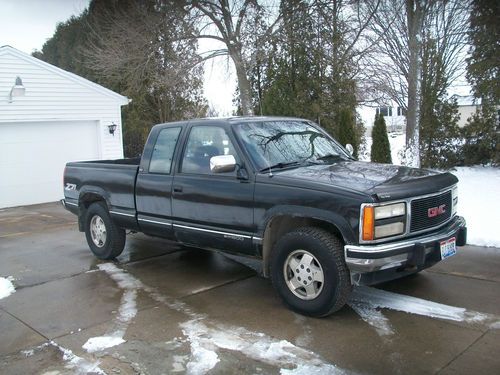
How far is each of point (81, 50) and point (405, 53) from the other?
14506 millimetres

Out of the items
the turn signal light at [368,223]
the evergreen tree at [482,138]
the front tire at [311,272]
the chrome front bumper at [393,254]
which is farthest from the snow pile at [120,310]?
the evergreen tree at [482,138]

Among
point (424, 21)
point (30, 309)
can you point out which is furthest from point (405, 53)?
point (30, 309)

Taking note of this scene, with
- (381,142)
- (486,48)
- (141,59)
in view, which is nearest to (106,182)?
(381,142)

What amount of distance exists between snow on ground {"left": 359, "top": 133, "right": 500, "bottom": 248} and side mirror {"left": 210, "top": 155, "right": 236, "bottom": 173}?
159 inches

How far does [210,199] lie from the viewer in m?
5.43

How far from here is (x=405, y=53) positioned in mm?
12883

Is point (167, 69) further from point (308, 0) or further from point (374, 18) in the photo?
point (374, 18)

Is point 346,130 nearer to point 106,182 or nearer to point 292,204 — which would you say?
point 106,182

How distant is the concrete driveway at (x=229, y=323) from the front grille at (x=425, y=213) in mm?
811

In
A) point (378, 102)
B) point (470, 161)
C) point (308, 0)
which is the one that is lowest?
point (470, 161)

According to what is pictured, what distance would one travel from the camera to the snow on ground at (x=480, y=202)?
736 centimetres

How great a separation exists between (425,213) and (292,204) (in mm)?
1212

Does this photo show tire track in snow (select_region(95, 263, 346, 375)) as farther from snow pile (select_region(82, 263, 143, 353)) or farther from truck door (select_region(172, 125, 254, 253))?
truck door (select_region(172, 125, 254, 253))

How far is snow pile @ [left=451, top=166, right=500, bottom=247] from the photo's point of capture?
7359 millimetres
